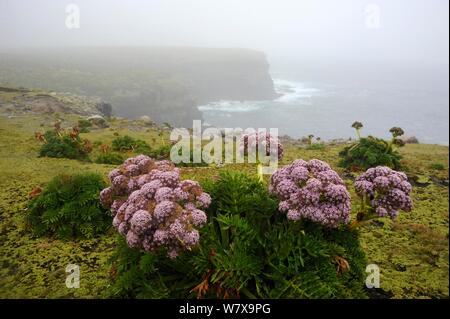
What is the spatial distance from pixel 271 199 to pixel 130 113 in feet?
546

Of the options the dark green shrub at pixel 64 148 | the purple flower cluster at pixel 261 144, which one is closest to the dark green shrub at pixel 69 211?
the purple flower cluster at pixel 261 144

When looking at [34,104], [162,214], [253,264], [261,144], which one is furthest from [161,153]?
[34,104]

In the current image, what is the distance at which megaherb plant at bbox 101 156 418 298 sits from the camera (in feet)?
15.5

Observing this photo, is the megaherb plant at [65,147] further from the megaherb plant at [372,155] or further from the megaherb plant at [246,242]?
the megaherb plant at [372,155]

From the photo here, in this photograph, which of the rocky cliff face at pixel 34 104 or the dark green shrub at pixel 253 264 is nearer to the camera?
the dark green shrub at pixel 253 264

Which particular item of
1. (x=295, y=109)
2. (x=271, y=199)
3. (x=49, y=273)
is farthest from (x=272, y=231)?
(x=295, y=109)

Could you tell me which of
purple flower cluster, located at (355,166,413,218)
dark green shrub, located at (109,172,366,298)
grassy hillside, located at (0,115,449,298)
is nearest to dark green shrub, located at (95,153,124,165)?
grassy hillside, located at (0,115,449,298)

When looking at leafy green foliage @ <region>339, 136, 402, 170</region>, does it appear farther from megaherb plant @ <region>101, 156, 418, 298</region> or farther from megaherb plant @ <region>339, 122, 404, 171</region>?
megaherb plant @ <region>101, 156, 418, 298</region>

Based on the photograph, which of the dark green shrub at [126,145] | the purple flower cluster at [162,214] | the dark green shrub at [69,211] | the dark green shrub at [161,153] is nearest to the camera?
the purple flower cluster at [162,214]

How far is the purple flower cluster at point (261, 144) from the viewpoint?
678 centimetres

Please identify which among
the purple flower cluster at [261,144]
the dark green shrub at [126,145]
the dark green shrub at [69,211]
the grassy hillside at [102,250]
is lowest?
the grassy hillside at [102,250]

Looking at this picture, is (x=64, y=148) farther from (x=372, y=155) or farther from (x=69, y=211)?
(x=372, y=155)

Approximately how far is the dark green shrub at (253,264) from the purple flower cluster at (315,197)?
13.1 inches
